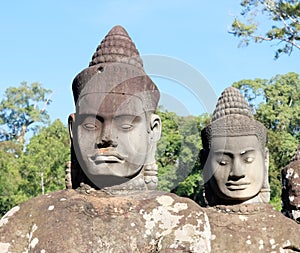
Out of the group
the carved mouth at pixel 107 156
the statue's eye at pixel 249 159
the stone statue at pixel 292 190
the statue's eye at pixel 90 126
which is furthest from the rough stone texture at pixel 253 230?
the statue's eye at pixel 90 126

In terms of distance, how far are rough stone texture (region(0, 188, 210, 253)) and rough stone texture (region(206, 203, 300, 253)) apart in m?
1.39

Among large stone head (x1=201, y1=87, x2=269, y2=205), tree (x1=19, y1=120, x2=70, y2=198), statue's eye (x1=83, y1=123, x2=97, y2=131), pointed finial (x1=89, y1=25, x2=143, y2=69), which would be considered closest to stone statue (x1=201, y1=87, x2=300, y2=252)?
large stone head (x1=201, y1=87, x2=269, y2=205)

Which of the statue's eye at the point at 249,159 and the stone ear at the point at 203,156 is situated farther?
the stone ear at the point at 203,156

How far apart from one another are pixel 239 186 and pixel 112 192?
1.85 m

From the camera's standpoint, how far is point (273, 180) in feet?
80.6

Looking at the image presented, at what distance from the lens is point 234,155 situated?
664 cm

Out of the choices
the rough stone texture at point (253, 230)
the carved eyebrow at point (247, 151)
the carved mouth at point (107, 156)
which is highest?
the carved eyebrow at point (247, 151)

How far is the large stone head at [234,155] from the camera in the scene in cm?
663

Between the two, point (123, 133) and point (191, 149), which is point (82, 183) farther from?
point (191, 149)

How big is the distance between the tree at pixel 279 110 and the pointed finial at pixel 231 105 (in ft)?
67.0

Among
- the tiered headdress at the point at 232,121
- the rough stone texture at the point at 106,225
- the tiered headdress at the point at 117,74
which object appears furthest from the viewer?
the tiered headdress at the point at 232,121

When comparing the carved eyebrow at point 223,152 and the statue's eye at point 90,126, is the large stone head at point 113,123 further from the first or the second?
the carved eyebrow at point 223,152

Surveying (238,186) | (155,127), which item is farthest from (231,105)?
(155,127)

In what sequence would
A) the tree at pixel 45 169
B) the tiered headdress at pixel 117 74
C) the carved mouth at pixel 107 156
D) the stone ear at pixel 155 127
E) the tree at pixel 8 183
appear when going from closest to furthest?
the carved mouth at pixel 107 156 < the tiered headdress at pixel 117 74 < the stone ear at pixel 155 127 < the tree at pixel 45 169 < the tree at pixel 8 183
